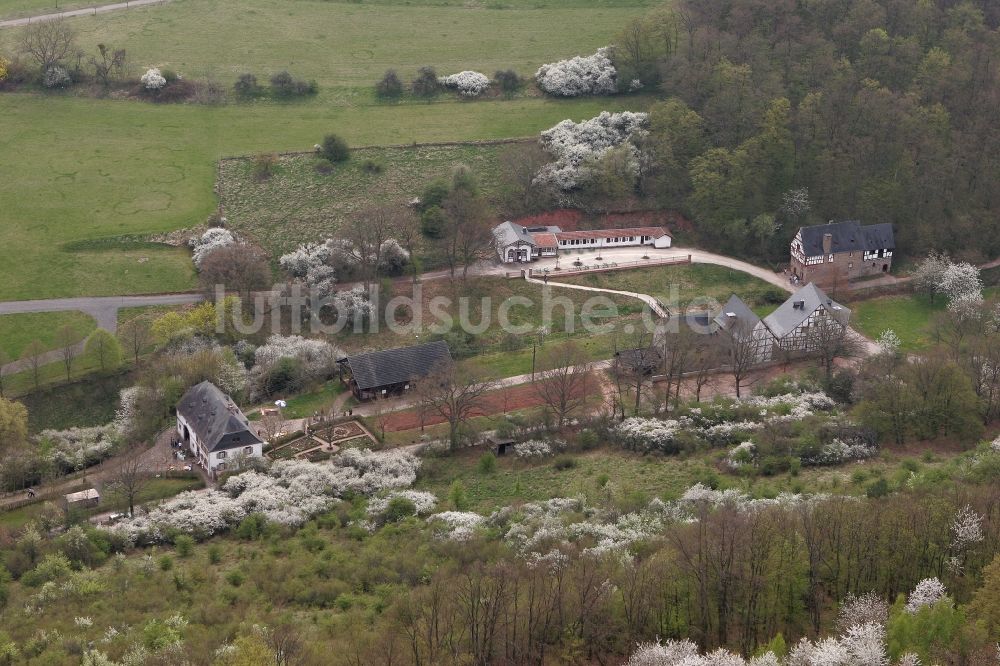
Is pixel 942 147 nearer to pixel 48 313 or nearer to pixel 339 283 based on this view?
pixel 339 283

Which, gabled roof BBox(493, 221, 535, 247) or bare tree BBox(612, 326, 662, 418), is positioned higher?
gabled roof BBox(493, 221, 535, 247)

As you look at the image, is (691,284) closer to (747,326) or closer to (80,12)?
(747,326)

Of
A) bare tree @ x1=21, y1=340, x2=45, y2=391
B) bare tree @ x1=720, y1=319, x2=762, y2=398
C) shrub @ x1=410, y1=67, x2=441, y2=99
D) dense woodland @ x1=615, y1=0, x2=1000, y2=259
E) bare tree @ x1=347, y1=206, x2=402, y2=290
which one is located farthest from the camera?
shrub @ x1=410, y1=67, x2=441, y2=99

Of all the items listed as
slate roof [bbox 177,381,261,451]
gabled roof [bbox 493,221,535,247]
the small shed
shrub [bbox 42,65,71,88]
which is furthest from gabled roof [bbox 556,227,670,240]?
shrub [bbox 42,65,71,88]

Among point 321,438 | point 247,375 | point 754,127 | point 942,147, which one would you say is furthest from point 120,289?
point 942,147

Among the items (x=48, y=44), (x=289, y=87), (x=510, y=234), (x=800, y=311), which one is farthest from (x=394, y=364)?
(x=48, y=44)

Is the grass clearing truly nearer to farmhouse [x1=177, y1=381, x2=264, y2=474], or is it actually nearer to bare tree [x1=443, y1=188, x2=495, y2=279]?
bare tree [x1=443, y1=188, x2=495, y2=279]
